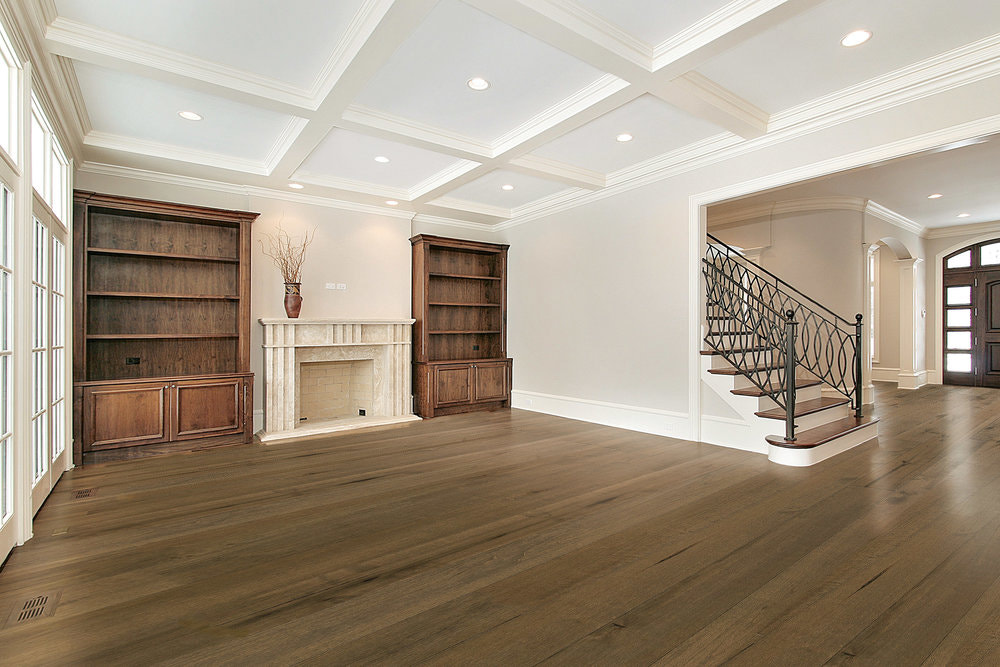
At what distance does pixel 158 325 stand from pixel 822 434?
6536mm

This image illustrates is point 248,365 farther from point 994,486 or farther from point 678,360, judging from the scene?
point 994,486

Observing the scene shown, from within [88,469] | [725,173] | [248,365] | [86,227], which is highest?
[725,173]

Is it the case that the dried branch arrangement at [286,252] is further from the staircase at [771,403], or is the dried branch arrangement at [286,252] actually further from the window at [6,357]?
the staircase at [771,403]

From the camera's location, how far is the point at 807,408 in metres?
4.85

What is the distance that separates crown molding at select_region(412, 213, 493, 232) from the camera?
277 inches

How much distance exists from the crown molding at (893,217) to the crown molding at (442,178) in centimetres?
568

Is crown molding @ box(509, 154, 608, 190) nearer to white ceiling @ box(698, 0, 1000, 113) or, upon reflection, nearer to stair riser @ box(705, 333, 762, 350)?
white ceiling @ box(698, 0, 1000, 113)

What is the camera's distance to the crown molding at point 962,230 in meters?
8.44

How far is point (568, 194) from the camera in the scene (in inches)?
250

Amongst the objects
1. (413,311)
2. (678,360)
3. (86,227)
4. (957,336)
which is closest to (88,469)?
(86,227)

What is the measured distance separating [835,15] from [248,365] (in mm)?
5633

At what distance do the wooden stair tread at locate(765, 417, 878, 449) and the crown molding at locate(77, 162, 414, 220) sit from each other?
513 centimetres

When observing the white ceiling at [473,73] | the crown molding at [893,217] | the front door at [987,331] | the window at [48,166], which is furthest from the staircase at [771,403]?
the front door at [987,331]

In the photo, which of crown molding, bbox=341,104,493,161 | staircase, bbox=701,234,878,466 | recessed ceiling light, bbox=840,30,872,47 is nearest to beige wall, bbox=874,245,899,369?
staircase, bbox=701,234,878,466
